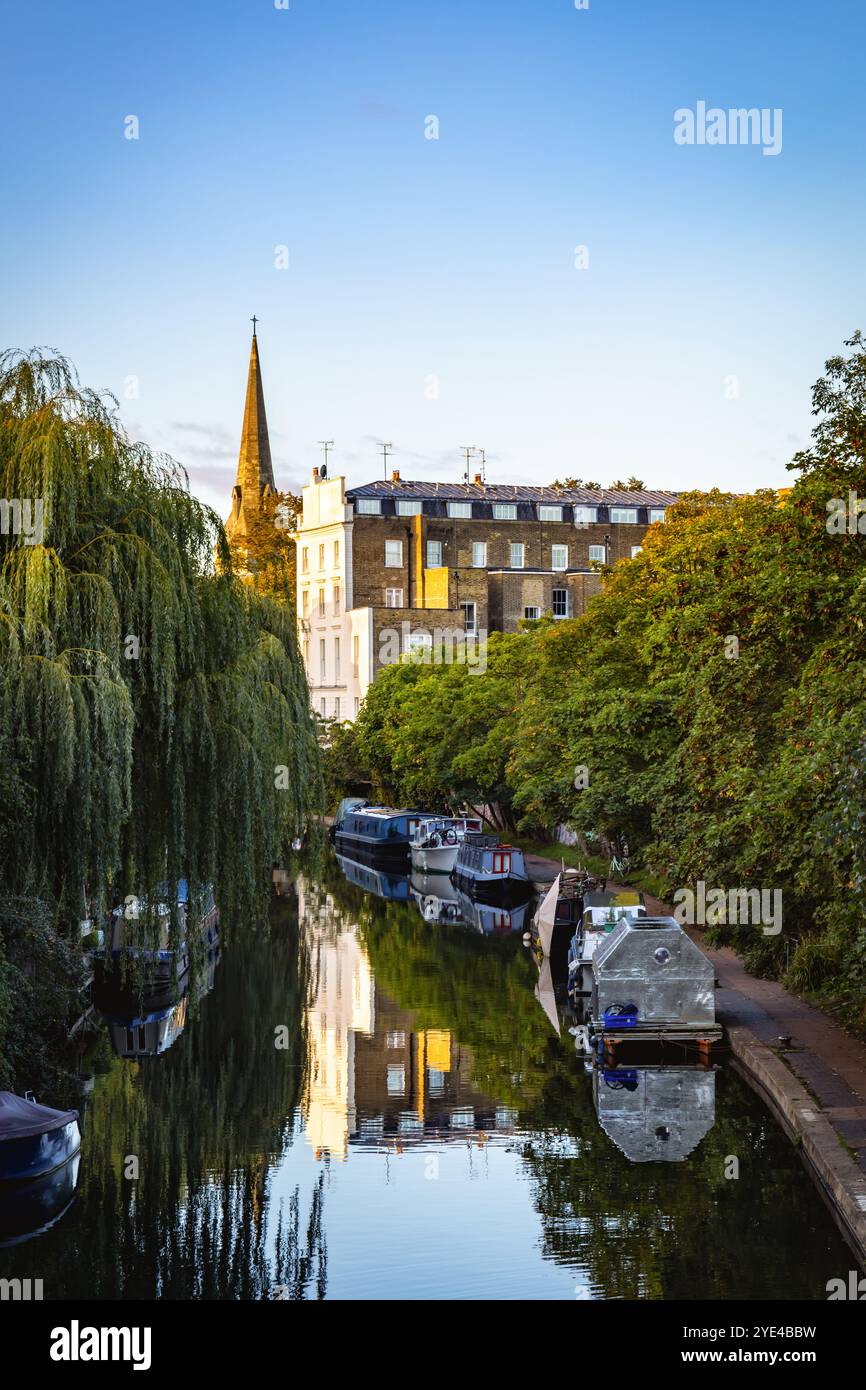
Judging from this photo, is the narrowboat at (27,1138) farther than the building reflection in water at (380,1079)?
No

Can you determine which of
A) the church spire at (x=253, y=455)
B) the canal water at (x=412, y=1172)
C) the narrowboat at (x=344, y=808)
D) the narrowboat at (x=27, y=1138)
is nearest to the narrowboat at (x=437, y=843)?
the narrowboat at (x=344, y=808)

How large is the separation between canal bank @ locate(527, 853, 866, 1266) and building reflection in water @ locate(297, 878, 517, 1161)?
162 inches

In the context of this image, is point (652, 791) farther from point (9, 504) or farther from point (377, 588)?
point (377, 588)

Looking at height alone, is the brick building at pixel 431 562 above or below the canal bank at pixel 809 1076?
above

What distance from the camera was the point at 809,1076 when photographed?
2309 cm

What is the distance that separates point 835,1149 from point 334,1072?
1106 centimetres

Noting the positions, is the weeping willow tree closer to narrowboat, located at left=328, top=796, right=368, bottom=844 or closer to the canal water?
the canal water

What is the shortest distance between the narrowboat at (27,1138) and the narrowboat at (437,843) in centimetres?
4087

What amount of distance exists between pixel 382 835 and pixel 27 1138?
5166 centimetres

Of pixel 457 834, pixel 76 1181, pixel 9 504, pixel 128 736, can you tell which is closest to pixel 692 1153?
pixel 76 1181

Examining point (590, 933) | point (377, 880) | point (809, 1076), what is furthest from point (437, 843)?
point (809, 1076)

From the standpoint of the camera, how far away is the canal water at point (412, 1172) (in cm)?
1702

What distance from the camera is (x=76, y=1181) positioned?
19891 mm

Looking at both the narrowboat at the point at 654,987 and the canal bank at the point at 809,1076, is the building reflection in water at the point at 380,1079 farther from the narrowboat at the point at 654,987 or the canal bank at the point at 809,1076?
the canal bank at the point at 809,1076
